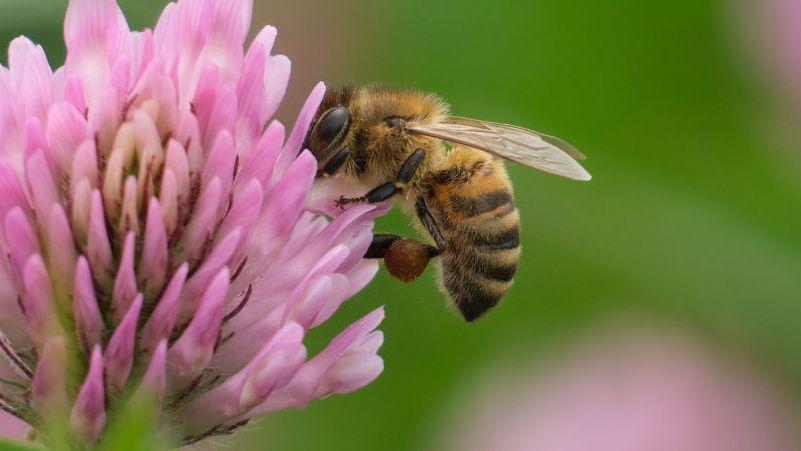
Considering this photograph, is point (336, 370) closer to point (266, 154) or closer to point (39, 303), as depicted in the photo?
point (266, 154)

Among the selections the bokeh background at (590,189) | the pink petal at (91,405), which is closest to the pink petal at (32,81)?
the pink petal at (91,405)

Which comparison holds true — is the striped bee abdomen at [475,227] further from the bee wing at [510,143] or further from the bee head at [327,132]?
the bee head at [327,132]

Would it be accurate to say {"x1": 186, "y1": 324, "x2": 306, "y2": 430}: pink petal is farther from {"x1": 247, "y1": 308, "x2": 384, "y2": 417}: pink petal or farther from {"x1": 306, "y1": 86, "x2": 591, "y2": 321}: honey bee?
{"x1": 306, "y1": 86, "x2": 591, "y2": 321}: honey bee

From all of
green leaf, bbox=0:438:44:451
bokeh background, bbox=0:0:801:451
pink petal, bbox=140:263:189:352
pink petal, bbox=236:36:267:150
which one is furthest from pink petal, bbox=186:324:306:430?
bokeh background, bbox=0:0:801:451

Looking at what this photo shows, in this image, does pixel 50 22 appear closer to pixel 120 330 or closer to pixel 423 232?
pixel 423 232

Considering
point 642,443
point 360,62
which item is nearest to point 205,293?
point 642,443

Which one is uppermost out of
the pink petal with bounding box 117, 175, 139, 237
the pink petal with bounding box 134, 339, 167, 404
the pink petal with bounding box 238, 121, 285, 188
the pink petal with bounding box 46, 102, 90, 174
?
the pink petal with bounding box 238, 121, 285, 188

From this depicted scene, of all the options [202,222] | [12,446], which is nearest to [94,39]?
[202,222]
